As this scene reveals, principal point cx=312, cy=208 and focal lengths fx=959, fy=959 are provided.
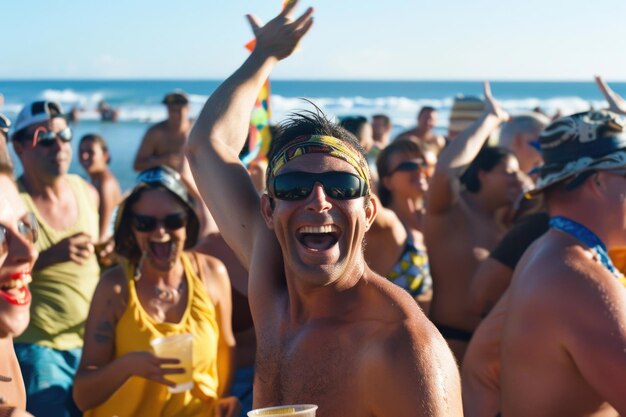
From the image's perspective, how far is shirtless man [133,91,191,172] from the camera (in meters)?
9.85

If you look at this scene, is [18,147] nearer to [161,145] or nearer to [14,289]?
[14,289]

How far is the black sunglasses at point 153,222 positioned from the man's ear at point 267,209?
1651 millimetres

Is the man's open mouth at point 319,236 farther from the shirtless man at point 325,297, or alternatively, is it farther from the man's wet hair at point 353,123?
the man's wet hair at point 353,123

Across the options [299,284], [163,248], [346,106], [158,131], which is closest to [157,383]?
[163,248]

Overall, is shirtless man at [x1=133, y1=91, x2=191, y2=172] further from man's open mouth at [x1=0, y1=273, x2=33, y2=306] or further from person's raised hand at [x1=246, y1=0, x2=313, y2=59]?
man's open mouth at [x1=0, y1=273, x2=33, y2=306]

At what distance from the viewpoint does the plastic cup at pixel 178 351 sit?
12.5 ft

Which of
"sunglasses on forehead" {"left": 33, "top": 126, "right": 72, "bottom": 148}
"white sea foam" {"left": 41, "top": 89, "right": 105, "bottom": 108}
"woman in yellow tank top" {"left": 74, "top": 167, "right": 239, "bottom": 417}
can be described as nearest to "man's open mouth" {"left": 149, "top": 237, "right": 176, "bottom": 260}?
"woman in yellow tank top" {"left": 74, "top": 167, "right": 239, "bottom": 417}

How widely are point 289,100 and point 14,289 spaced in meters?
55.2

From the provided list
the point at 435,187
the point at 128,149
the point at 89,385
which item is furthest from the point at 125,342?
the point at 128,149

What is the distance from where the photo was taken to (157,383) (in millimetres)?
4000

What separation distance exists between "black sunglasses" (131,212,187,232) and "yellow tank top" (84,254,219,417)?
210mm

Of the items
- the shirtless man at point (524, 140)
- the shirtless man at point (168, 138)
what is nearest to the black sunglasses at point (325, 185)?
the shirtless man at point (524, 140)

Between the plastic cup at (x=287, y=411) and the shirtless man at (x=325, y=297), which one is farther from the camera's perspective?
the shirtless man at (x=325, y=297)

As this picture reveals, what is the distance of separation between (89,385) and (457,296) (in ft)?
8.81
